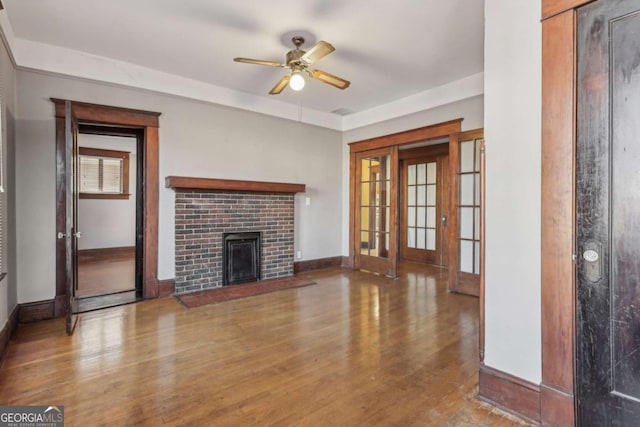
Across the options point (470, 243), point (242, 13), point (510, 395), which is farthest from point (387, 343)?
point (242, 13)

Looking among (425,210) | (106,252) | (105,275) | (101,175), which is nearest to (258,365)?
(105,275)

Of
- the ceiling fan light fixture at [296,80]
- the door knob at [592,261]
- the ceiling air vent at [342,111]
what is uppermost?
the ceiling air vent at [342,111]

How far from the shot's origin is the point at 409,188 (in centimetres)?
688

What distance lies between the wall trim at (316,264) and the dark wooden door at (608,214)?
4221 millimetres

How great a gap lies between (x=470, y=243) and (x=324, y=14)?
3.29 metres

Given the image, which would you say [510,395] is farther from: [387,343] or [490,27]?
[490,27]

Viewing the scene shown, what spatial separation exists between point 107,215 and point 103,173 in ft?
3.09

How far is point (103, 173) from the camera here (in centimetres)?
704

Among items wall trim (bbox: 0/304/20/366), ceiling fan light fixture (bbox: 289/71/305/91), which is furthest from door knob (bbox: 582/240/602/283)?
wall trim (bbox: 0/304/20/366)

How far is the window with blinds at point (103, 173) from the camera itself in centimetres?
681

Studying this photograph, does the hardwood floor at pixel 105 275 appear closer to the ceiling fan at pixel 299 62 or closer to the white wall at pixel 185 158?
the white wall at pixel 185 158

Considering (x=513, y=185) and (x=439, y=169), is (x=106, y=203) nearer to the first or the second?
(x=439, y=169)

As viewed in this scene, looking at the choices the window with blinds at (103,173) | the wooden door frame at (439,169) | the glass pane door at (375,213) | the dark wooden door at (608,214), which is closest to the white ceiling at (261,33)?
the dark wooden door at (608,214)
